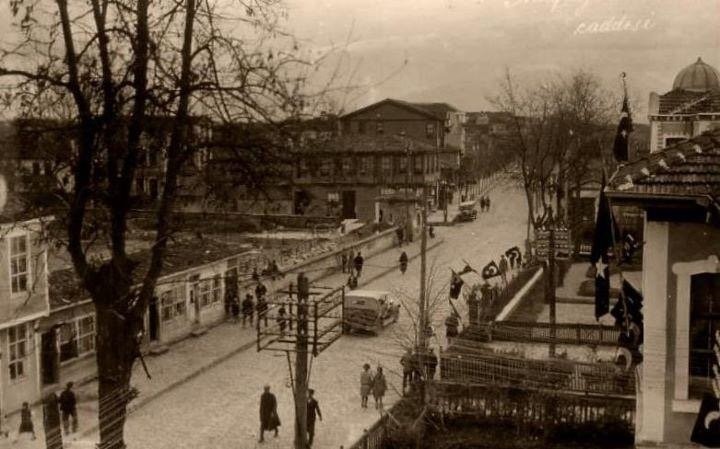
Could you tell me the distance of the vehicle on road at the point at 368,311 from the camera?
89.4 feet

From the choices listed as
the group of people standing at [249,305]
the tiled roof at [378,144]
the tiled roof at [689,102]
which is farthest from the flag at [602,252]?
the tiled roof at [378,144]

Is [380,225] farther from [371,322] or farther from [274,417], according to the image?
[274,417]

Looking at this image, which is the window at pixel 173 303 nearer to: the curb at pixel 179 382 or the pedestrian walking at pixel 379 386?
the curb at pixel 179 382

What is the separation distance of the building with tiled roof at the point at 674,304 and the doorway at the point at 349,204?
170 ft

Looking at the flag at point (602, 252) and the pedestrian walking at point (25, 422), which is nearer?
the flag at point (602, 252)

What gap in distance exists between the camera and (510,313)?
→ 97.4 ft

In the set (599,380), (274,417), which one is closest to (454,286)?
(599,380)

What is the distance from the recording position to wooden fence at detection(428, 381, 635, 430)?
17344mm

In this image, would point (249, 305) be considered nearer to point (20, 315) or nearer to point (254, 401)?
point (254, 401)

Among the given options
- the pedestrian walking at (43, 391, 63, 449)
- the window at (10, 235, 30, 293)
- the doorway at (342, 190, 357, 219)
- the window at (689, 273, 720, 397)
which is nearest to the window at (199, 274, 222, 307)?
the window at (10, 235, 30, 293)

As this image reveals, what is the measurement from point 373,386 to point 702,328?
40.0ft

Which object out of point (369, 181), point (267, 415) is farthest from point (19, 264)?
point (369, 181)

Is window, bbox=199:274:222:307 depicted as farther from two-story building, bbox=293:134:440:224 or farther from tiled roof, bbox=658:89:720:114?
two-story building, bbox=293:134:440:224

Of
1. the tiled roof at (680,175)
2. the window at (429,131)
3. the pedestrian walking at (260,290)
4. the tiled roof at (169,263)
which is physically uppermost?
the window at (429,131)
